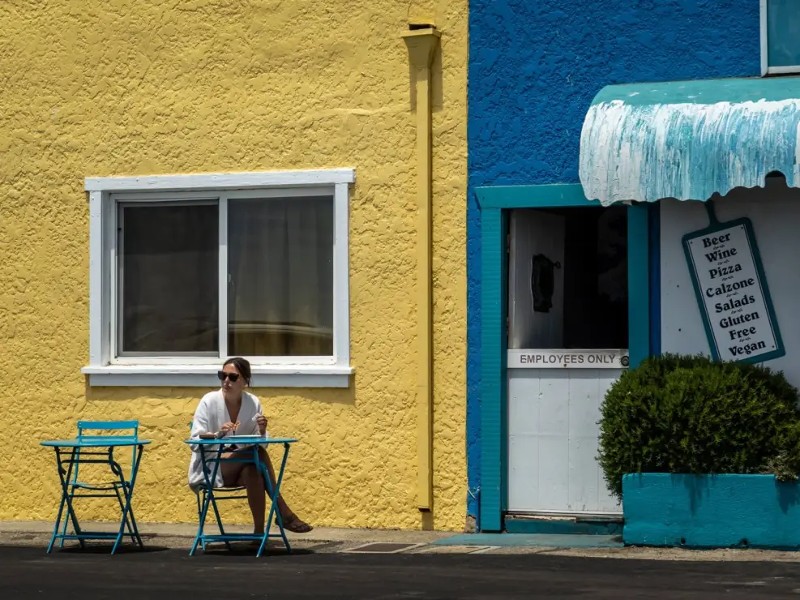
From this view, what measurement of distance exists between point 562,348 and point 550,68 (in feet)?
6.55

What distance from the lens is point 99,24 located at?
1309 centimetres

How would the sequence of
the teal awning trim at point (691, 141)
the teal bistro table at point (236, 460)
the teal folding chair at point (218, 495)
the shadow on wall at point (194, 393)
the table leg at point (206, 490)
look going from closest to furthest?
the teal awning trim at point (691, 141)
the teal bistro table at point (236, 460)
the table leg at point (206, 490)
the teal folding chair at point (218, 495)
the shadow on wall at point (194, 393)

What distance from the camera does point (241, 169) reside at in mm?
12695

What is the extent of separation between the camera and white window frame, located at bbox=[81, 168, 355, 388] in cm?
1241

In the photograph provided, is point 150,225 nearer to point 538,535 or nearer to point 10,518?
point 10,518

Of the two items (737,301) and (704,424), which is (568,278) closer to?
(737,301)

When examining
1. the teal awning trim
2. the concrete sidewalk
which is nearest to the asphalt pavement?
the concrete sidewalk

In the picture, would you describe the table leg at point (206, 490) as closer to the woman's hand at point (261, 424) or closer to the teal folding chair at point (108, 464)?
the woman's hand at point (261, 424)

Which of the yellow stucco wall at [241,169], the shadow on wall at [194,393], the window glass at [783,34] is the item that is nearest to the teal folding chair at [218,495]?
the yellow stucco wall at [241,169]

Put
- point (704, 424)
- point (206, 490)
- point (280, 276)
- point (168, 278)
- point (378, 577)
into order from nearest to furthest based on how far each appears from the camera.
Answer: point (378, 577), point (704, 424), point (206, 490), point (280, 276), point (168, 278)

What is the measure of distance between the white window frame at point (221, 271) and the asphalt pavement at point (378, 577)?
5.89ft

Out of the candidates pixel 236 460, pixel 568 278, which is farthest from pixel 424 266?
→ pixel 236 460

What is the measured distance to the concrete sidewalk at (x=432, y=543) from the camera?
10.4 m

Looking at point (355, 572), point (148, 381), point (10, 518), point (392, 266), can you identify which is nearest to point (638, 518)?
point (355, 572)
